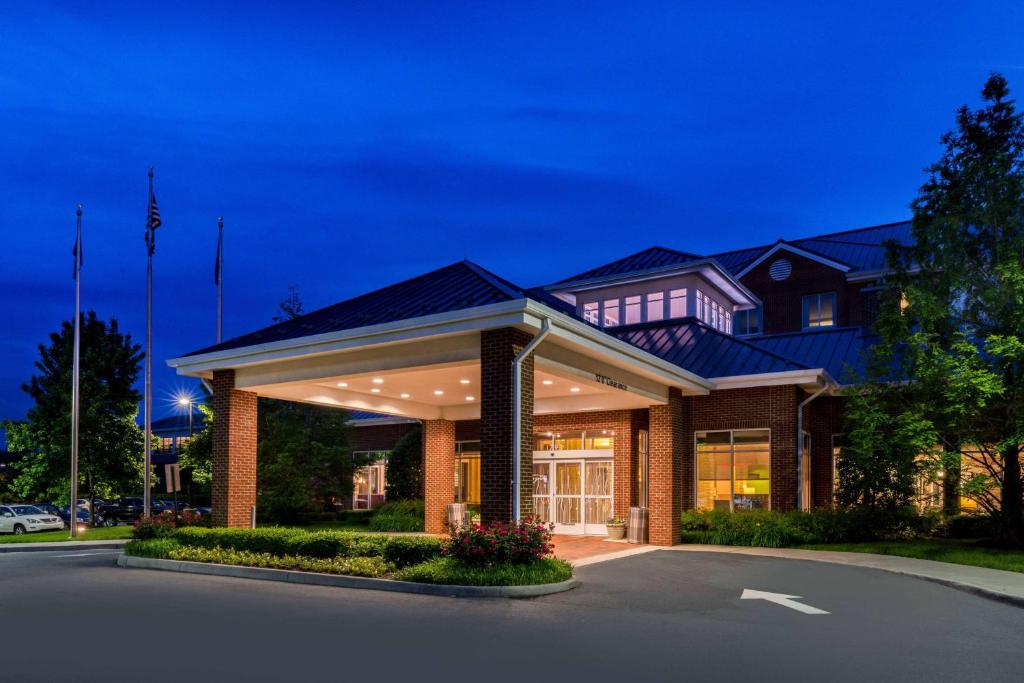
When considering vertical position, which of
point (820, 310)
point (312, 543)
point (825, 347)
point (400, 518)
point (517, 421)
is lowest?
point (400, 518)

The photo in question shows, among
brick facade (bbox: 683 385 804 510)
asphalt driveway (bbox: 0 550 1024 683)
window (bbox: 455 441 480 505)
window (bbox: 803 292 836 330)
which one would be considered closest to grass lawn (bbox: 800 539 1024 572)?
brick facade (bbox: 683 385 804 510)

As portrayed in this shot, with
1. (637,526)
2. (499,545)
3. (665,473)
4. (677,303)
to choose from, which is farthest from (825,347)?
(499,545)

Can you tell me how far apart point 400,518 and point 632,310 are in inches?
457

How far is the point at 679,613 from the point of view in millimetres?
11117

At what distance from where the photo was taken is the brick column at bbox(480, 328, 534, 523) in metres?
14.5

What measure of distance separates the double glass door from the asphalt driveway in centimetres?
1101

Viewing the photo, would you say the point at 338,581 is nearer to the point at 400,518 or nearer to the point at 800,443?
the point at 800,443

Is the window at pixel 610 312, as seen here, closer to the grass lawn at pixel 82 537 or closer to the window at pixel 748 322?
the window at pixel 748 322

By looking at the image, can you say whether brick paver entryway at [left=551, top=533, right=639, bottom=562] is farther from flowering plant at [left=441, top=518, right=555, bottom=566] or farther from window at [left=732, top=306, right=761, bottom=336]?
window at [left=732, top=306, right=761, bottom=336]

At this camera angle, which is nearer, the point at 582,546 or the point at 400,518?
the point at 582,546

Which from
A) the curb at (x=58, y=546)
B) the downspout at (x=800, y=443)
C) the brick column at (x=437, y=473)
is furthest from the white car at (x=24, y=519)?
the downspout at (x=800, y=443)

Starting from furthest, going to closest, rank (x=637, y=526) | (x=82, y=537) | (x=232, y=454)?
(x=82, y=537) → (x=637, y=526) → (x=232, y=454)

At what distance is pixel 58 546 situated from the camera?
2402 centimetres

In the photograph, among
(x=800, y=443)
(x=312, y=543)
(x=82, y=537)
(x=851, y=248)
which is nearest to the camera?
(x=312, y=543)
